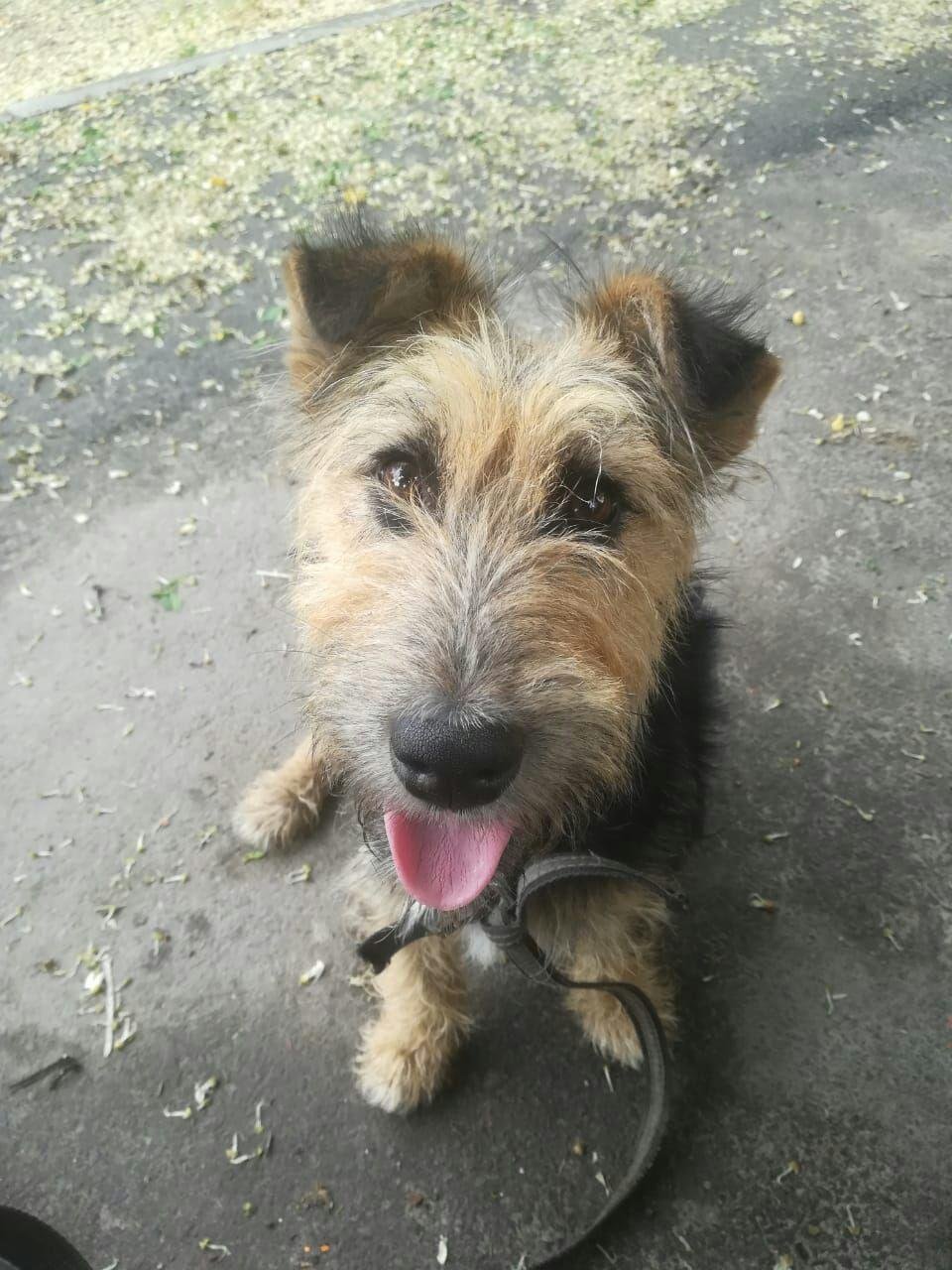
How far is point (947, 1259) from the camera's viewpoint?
2342 mm

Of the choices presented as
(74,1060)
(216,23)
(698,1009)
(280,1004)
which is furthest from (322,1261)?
(216,23)

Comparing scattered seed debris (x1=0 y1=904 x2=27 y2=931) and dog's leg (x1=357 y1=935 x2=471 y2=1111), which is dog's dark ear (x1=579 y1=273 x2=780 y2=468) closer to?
dog's leg (x1=357 y1=935 x2=471 y2=1111)

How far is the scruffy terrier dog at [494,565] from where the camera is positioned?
175cm

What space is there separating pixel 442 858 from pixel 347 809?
1230 mm

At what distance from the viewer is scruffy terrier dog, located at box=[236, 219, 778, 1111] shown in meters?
1.75

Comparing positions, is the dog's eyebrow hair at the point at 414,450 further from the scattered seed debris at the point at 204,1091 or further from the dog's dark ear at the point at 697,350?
the scattered seed debris at the point at 204,1091

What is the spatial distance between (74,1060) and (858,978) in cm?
262

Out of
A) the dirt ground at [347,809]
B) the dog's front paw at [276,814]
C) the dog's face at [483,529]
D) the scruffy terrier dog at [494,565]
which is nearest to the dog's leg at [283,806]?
the dog's front paw at [276,814]

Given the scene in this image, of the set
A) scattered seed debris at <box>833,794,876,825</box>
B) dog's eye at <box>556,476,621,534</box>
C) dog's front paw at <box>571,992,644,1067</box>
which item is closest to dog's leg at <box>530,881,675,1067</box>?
dog's front paw at <box>571,992,644,1067</box>

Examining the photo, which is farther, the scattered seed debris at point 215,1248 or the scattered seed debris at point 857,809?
the scattered seed debris at point 857,809

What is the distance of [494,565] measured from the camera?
1.95m

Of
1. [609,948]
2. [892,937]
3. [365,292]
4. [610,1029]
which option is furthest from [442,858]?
[892,937]

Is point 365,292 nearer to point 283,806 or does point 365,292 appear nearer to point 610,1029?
point 283,806

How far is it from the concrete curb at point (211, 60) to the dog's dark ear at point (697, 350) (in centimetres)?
666
